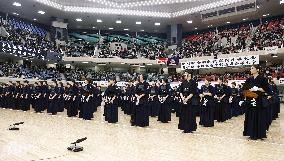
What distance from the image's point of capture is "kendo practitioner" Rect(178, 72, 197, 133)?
874cm

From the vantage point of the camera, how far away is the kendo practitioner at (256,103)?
746cm

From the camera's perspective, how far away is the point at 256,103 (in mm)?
7605

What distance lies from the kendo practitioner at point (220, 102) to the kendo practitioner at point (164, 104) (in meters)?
1.87

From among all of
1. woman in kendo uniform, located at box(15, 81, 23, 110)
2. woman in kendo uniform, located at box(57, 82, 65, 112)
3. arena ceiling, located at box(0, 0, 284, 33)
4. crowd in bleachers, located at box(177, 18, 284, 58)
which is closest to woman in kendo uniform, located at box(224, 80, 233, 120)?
woman in kendo uniform, located at box(57, 82, 65, 112)

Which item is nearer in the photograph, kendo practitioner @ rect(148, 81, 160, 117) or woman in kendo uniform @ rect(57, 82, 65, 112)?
kendo practitioner @ rect(148, 81, 160, 117)

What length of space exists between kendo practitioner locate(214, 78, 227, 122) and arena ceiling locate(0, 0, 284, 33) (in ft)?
56.6

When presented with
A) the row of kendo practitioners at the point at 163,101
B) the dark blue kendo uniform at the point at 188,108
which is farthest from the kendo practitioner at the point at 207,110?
the dark blue kendo uniform at the point at 188,108

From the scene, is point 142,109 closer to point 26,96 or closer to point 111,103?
point 111,103

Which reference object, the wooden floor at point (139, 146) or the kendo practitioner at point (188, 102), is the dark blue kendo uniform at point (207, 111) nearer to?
the wooden floor at point (139, 146)

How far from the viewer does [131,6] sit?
1178 inches

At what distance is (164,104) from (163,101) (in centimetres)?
16

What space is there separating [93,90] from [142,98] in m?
3.16

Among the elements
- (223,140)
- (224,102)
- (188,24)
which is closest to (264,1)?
(188,24)

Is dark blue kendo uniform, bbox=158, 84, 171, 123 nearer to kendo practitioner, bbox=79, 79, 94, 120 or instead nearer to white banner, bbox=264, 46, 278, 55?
kendo practitioner, bbox=79, 79, 94, 120
